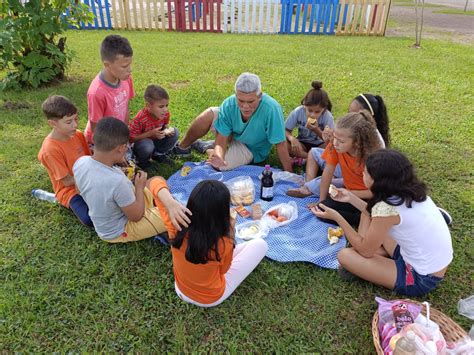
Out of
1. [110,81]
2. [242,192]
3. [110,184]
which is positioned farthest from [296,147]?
[110,184]

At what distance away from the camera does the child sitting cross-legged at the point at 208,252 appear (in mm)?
2199

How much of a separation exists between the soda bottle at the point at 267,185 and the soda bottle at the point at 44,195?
7.55ft

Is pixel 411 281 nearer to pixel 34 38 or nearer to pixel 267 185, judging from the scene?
pixel 267 185

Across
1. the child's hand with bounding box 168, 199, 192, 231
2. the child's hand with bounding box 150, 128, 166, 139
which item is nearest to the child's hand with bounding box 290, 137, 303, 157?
the child's hand with bounding box 150, 128, 166, 139

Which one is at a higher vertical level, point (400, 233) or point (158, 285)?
point (400, 233)

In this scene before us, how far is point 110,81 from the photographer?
3936 mm

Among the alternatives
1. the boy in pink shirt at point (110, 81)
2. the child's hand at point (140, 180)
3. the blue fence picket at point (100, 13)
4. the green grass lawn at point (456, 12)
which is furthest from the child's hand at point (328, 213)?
the green grass lawn at point (456, 12)

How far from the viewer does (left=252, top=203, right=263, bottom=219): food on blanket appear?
375 cm

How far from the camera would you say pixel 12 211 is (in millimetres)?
3672

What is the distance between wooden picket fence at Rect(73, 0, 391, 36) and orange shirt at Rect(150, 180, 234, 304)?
38.1 ft

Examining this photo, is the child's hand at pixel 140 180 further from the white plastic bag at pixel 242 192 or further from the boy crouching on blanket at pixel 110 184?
the white plastic bag at pixel 242 192

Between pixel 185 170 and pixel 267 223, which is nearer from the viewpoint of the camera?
pixel 267 223

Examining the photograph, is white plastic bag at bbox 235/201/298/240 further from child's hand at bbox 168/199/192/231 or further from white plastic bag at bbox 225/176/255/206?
child's hand at bbox 168/199/192/231

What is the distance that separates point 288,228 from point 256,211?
1.32ft
